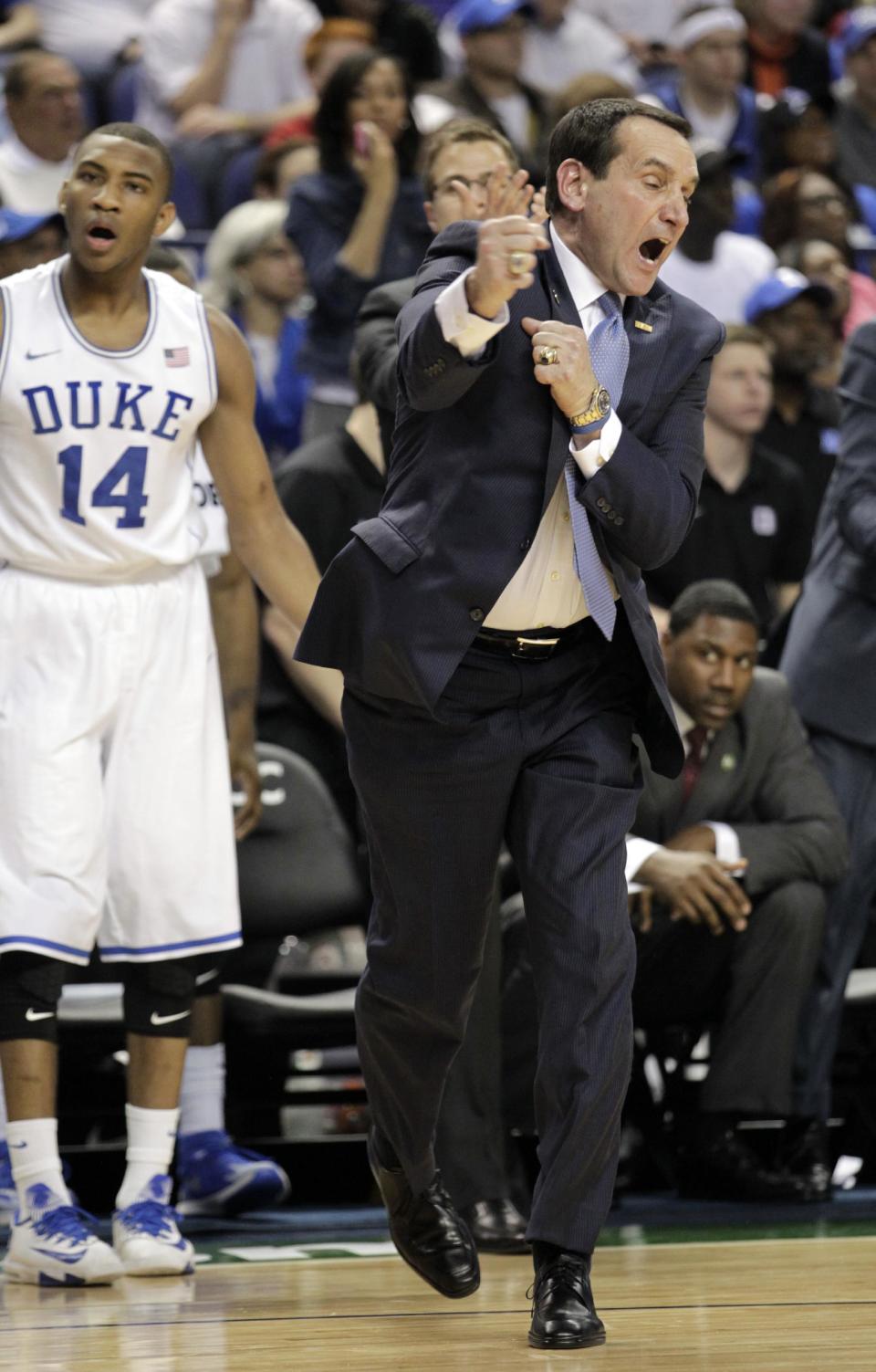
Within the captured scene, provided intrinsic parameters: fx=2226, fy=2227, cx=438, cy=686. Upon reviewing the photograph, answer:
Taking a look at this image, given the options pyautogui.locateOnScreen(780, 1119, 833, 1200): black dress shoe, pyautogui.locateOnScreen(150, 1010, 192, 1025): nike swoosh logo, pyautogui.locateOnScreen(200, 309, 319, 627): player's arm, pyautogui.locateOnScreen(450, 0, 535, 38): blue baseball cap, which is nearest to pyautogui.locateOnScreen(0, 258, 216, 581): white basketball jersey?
pyautogui.locateOnScreen(200, 309, 319, 627): player's arm

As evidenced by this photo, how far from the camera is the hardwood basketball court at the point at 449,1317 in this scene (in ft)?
10.6

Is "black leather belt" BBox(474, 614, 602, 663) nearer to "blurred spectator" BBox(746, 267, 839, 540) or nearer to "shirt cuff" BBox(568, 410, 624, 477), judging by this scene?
"shirt cuff" BBox(568, 410, 624, 477)

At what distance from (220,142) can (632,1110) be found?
5.34 meters

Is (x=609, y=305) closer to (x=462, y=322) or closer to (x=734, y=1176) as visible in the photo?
(x=462, y=322)

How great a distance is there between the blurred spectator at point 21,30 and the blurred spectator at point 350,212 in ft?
8.19

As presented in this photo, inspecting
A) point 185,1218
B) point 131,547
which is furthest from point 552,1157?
point 185,1218

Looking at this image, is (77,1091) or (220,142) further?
(220,142)

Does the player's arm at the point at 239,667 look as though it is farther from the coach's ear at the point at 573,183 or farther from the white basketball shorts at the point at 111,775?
the coach's ear at the point at 573,183

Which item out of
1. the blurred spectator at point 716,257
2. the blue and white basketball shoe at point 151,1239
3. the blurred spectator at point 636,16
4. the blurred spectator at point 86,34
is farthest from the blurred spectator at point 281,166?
the blue and white basketball shoe at point 151,1239

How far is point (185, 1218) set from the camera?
5.18m

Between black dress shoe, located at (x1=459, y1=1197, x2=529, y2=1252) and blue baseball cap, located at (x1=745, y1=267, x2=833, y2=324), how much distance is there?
4.28 metres

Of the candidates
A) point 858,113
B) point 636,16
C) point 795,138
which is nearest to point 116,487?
point 795,138

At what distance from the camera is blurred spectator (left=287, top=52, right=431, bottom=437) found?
730 cm

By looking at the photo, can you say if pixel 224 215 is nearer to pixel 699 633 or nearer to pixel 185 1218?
pixel 699 633
